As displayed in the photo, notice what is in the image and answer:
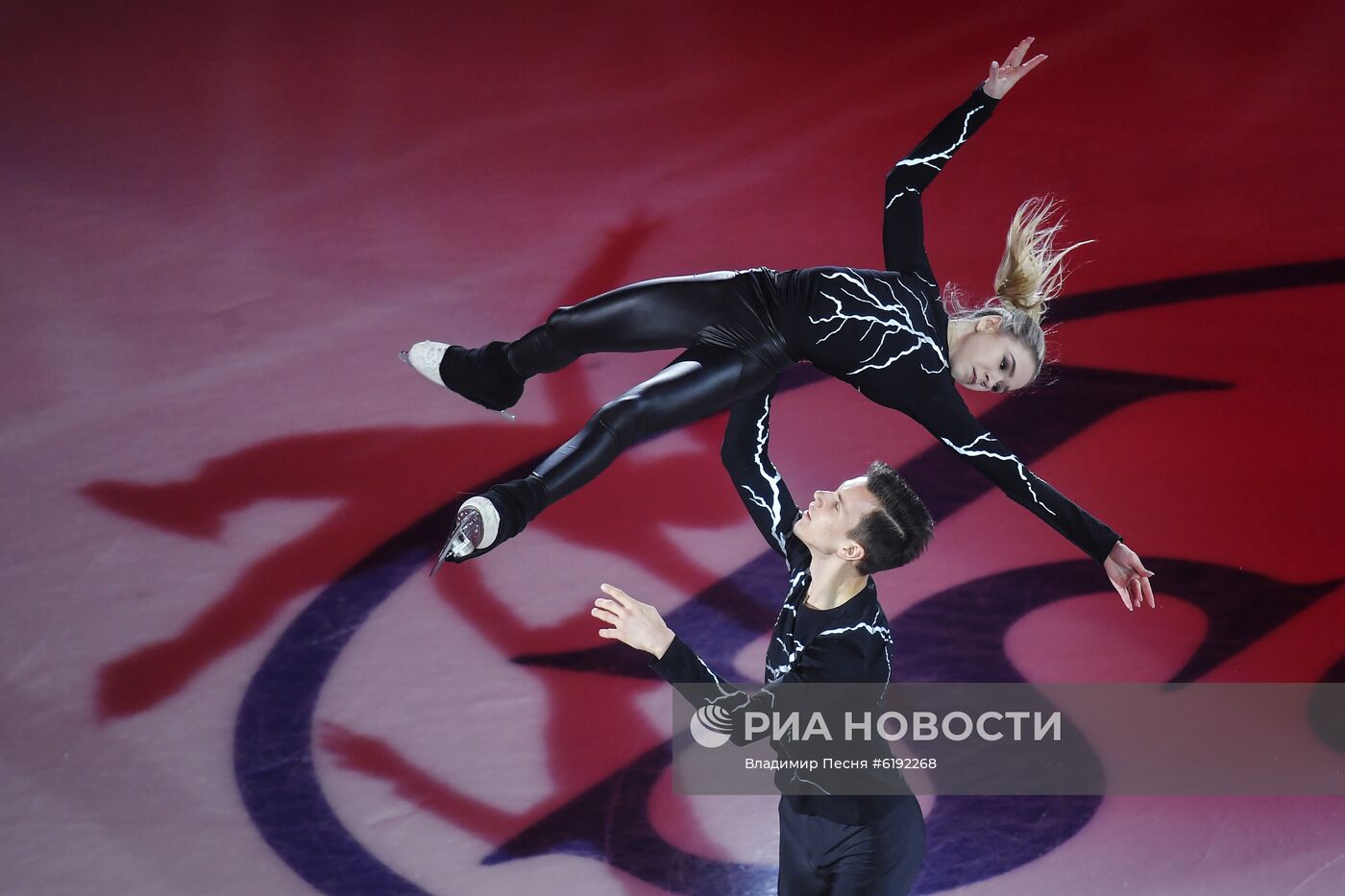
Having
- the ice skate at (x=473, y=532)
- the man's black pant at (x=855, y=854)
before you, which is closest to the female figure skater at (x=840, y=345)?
the ice skate at (x=473, y=532)

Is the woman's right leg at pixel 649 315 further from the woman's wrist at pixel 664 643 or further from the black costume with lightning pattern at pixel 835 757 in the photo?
the woman's wrist at pixel 664 643

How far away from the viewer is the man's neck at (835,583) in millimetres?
2512

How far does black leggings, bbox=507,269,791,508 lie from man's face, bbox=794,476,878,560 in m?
0.33

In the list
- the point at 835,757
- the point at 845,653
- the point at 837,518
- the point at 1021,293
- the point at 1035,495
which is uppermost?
the point at 1021,293

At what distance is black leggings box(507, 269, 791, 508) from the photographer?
2650 mm

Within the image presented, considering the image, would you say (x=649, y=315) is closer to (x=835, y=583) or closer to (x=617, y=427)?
(x=617, y=427)

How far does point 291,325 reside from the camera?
3965mm

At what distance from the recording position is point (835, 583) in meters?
2.52

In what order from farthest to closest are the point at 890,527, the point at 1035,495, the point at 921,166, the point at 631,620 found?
the point at 921,166 → the point at 1035,495 → the point at 890,527 → the point at 631,620

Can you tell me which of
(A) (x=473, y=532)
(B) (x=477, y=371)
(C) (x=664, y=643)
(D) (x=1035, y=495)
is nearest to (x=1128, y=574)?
(D) (x=1035, y=495)

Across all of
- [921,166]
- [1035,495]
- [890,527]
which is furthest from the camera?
[921,166]

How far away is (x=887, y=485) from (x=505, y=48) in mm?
2831

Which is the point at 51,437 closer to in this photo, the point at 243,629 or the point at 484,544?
the point at 243,629

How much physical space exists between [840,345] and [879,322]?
0.10 m
